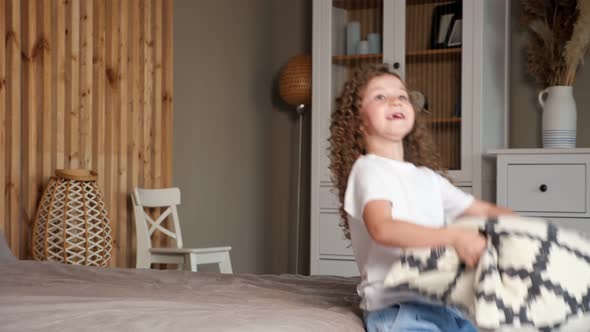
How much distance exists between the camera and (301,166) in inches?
188

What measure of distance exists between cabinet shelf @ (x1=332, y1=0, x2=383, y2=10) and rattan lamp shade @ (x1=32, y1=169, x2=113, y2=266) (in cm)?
152

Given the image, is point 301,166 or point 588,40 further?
point 301,166

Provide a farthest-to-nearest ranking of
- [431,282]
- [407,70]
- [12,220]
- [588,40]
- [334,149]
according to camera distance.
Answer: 1. [407,70]
2. [588,40]
3. [12,220]
4. [334,149]
5. [431,282]

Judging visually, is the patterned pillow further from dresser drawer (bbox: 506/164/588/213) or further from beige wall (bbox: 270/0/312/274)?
beige wall (bbox: 270/0/312/274)

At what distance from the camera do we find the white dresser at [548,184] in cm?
332

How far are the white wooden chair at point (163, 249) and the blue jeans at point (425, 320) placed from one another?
7.08 feet

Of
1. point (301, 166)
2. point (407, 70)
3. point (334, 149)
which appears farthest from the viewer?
point (301, 166)

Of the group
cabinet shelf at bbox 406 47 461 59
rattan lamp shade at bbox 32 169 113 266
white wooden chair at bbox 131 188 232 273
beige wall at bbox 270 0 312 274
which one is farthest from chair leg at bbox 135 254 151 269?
cabinet shelf at bbox 406 47 461 59

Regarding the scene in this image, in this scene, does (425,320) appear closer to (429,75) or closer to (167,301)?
(167,301)

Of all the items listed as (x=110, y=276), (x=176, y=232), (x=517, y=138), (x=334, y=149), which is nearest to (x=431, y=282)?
(x=334, y=149)

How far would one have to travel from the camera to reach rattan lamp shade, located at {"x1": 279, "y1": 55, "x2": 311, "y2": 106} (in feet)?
14.5

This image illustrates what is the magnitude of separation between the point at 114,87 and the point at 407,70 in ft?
4.51

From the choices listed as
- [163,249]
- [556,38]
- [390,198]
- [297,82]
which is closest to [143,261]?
[163,249]

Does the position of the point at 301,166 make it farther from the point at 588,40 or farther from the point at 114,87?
the point at 588,40
